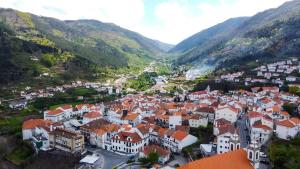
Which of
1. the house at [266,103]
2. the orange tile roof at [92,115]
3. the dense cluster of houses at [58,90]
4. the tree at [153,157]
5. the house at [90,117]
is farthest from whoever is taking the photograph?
the dense cluster of houses at [58,90]

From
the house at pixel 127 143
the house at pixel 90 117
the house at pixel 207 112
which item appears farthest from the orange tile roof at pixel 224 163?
the house at pixel 90 117

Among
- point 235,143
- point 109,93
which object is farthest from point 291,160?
point 109,93

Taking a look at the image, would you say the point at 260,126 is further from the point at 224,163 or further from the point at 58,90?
the point at 58,90

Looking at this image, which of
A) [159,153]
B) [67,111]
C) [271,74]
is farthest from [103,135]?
[271,74]

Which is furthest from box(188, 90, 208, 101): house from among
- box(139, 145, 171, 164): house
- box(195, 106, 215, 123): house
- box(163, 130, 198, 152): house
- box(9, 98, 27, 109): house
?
box(9, 98, 27, 109): house

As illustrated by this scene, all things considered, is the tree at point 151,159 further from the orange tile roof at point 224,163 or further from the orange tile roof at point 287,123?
the orange tile roof at point 287,123

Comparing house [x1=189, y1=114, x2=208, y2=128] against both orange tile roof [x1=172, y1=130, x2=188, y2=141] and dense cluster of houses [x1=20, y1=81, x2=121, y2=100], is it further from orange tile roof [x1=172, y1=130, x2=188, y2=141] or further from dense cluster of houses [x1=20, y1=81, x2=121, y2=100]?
dense cluster of houses [x1=20, y1=81, x2=121, y2=100]

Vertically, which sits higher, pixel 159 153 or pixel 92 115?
pixel 92 115
